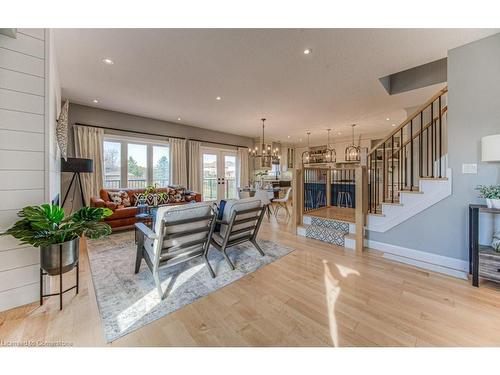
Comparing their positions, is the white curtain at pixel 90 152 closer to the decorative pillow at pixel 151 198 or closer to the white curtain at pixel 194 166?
the decorative pillow at pixel 151 198

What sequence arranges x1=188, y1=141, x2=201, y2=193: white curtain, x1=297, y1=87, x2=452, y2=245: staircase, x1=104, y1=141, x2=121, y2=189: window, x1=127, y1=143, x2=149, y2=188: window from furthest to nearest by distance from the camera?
x1=188, y1=141, x2=201, y2=193: white curtain < x1=127, y1=143, x2=149, y2=188: window < x1=104, y1=141, x2=121, y2=189: window < x1=297, y1=87, x2=452, y2=245: staircase

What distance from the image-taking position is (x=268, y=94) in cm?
406

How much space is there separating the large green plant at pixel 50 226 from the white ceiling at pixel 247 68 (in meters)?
2.03

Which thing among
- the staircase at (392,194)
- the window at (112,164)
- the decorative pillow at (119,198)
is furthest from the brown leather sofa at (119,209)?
the staircase at (392,194)

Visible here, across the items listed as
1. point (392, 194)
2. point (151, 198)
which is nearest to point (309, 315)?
point (392, 194)

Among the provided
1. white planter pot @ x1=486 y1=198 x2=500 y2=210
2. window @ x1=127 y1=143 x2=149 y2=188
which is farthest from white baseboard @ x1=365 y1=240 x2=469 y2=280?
window @ x1=127 y1=143 x2=149 y2=188

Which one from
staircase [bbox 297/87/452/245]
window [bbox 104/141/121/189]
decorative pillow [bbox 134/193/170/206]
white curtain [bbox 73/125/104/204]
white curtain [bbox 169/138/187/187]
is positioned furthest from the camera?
white curtain [bbox 169/138/187/187]

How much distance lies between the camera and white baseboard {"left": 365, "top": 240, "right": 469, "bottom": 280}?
2.45 metres

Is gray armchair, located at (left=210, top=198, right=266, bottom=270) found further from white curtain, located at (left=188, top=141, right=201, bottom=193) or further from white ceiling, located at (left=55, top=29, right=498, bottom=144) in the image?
white curtain, located at (left=188, top=141, right=201, bottom=193)

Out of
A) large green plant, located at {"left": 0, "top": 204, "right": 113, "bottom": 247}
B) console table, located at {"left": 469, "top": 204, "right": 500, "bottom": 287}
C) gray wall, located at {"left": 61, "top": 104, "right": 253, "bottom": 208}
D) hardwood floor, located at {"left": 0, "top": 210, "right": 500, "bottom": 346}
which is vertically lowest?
hardwood floor, located at {"left": 0, "top": 210, "right": 500, "bottom": 346}

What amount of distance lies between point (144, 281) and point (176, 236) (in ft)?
2.51

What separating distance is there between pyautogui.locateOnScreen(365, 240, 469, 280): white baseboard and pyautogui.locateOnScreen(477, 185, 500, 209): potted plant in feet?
2.70

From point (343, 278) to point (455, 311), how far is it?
91cm
